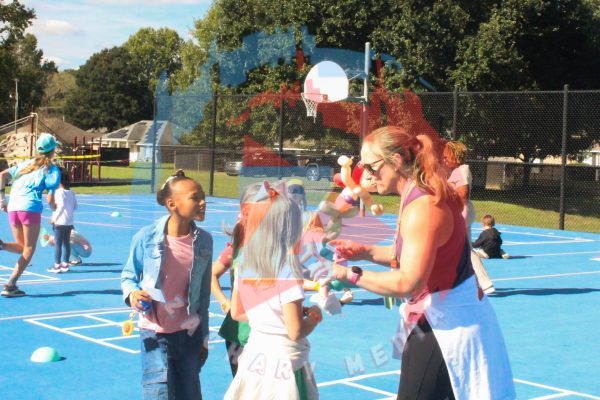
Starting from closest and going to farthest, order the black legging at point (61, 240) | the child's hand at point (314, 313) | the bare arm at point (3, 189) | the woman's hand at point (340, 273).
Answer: the woman's hand at point (340, 273) < the child's hand at point (314, 313) < the bare arm at point (3, 189) < the black legging at point (61, 240)

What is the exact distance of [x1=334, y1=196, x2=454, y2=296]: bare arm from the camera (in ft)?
12.0

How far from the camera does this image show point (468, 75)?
104ft

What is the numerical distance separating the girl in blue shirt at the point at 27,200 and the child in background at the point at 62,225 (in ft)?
8.25

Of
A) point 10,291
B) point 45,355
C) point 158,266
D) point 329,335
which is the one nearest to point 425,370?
point 158,266

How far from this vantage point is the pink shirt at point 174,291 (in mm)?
5043

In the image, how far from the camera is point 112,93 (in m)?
105

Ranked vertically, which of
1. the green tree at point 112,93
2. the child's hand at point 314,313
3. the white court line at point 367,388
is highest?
the green tree at point 112,93

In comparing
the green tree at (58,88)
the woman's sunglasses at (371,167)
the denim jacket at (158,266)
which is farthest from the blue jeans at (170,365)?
the green tree at (58,88)

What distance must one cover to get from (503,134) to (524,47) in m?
4.92

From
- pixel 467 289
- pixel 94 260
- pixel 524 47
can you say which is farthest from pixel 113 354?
pixel 524 47

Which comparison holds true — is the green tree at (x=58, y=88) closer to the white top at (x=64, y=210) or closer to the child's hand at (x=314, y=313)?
the white top at (x=64, y=210)

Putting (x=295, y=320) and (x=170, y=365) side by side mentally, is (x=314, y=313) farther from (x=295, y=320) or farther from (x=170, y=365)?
(x=170, y=365)

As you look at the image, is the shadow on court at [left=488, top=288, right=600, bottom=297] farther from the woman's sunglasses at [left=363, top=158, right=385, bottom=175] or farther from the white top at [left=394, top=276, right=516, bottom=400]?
the woman's sunglasses at [left=363, top=158, right=385, bottom=175]

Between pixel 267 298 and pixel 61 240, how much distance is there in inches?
413
